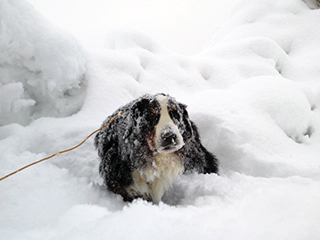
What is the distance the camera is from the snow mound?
1.78 metres

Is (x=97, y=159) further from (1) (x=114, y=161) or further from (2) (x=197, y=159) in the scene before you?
(2) (x=197, y=159)

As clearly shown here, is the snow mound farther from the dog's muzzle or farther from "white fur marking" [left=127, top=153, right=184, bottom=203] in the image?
the dog's muzzle

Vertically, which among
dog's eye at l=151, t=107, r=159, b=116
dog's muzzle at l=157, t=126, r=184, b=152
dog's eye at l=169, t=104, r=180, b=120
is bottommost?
dog's muzzle at l=157, t=126, r=184, b=152

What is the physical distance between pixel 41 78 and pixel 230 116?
198cm

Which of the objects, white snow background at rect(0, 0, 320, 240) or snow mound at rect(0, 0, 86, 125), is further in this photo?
snow mound at rect(0, 0, 86, 125)

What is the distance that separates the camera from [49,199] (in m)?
1.19

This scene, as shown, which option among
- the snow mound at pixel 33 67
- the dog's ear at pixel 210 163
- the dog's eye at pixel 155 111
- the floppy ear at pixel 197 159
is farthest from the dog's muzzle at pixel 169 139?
the snow mound at pixel 33 67

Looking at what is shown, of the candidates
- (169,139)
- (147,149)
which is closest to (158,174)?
(147,149)

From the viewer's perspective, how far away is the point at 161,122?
1362 millimetres

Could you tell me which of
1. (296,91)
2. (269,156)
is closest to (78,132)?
(269,156)

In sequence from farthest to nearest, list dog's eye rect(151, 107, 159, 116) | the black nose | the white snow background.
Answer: dog's eye rect(151, 107, 159, 116) → the black nose → the white snow background

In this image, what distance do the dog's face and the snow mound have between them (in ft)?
3.66

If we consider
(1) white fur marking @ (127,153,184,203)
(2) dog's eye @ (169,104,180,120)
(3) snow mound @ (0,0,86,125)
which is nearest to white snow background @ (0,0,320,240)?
(3) snow mound @ (0,0,86,125)

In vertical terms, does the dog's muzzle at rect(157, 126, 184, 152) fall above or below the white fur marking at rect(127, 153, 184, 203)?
above
